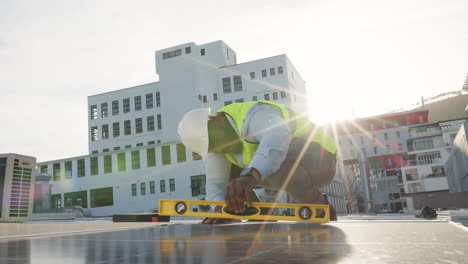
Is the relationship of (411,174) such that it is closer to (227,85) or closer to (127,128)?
(227,85)

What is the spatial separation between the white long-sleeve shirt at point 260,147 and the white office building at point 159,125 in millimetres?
29045

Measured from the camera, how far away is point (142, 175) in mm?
37750

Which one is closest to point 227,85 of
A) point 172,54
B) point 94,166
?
point 172,54

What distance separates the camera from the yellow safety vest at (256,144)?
478cm

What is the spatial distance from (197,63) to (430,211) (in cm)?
4296

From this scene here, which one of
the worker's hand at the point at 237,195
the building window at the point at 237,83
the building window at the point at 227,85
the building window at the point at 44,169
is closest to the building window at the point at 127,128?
the building window at the point at 44,169

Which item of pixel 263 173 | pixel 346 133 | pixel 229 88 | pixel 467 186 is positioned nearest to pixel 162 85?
pixel 229 88

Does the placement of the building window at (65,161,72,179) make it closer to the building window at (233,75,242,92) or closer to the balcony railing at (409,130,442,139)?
the building window at (233,75,242,92)

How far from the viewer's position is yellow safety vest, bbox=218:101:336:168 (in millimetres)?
4781

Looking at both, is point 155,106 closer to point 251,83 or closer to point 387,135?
point 251,83

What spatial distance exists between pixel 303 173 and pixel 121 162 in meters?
36.3

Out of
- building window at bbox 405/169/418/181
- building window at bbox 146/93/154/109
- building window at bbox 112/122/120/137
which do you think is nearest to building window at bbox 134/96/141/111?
building window at bbox 146/93/154/109

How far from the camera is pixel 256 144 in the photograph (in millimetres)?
4773

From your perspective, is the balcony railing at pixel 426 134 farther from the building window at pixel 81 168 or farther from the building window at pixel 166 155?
the building window at pixel 81 168
